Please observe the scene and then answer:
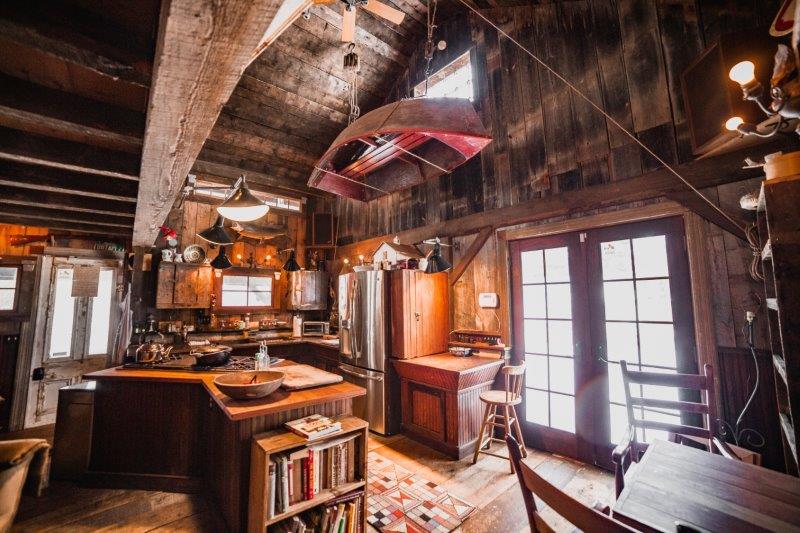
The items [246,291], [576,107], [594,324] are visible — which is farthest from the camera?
[246,291]

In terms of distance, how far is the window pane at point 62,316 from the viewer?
202 inches

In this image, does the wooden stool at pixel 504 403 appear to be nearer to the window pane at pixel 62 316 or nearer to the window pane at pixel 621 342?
the window pane at pixel 621 342

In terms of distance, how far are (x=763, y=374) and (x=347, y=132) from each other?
3.80 metres

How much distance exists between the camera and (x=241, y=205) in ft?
10.1

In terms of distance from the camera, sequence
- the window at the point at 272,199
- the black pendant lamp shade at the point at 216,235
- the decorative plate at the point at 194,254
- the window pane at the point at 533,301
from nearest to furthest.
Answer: the black pendant lamp shade at the point at 216,235
the window pane at the point at 533,301
the decorative plate at the point at 194,254
the window at the point at 272,199

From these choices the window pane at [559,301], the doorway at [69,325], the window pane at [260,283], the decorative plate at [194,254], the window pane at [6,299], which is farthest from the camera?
the window pane at [260,283]

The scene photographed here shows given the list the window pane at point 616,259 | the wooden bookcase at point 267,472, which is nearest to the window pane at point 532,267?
the window pane at point 616,259

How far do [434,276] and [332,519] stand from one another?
10.2 feet

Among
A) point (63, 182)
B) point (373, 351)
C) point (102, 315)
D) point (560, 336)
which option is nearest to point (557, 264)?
point (560, 336)

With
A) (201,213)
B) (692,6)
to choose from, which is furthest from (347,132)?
(201,213)

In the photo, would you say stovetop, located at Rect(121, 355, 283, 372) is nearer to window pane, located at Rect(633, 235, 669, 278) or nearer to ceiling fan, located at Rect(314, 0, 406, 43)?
window pane, located at Rect(633, 235, 669, 278)

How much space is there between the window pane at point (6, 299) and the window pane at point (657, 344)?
8.23m

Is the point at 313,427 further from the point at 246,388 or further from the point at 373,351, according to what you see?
the point at 373,351

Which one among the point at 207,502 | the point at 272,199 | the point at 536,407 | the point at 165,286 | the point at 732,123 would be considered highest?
the point at 272,199
